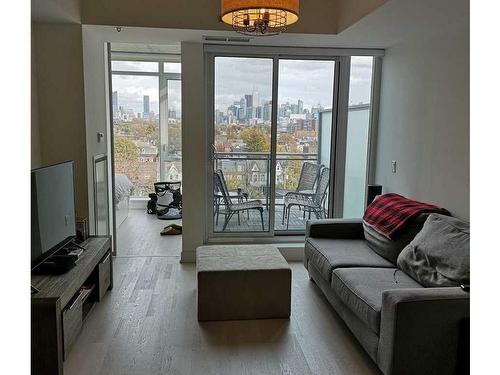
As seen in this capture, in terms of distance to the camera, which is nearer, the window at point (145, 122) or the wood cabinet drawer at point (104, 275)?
the wood cabinet drawer at point (104, 275)

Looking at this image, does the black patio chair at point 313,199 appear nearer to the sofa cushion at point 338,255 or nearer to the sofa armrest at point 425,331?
the sofa cushion at point 338,255

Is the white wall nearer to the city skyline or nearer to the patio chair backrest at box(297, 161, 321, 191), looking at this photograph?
the city skyline

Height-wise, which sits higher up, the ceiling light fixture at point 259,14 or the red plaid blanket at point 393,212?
the ceiling light fixture at point 259,14

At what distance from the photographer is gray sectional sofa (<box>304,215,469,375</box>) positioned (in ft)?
7.65

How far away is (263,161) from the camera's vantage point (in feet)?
16.3

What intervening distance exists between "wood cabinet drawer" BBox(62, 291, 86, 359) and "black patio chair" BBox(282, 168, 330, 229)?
2.71m

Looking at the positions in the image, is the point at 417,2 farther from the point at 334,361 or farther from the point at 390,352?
the point at 334,361

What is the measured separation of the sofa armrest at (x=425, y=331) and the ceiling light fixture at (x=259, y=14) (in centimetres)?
178

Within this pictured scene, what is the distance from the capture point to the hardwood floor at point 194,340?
268 centimetres

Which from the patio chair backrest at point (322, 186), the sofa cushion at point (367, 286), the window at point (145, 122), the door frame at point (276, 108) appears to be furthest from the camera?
the window at point (145, 122)

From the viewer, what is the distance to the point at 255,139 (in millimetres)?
4918

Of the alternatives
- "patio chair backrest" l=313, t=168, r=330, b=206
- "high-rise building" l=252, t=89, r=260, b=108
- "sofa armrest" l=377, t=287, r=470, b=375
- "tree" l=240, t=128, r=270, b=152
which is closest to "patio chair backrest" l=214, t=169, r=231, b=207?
"tree" l=240, t=128, r=270, b=152

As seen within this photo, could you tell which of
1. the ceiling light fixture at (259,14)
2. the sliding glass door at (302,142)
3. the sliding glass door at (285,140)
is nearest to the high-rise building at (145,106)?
the sliding glass door at (285,140)
